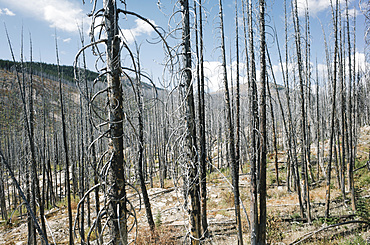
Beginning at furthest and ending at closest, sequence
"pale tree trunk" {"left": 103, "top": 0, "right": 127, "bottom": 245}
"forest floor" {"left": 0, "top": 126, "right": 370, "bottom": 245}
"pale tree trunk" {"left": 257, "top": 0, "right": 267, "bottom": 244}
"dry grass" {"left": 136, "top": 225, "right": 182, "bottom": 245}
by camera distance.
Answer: "dry grass" {"left": 136, "top": 225, "right": 182, "bottom": 245} → "forest floor" {"left": 0, "top": 126, "right": 370, "bottom": 245} → "pale tree trunk" {"left": 257, "top": 0, "right": 267, "bottom": 244} → "pale tree trunk" {"left": 103, "top": 0, "right": 127, "bottom": 245}

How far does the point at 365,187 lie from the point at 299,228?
5954 millimetres

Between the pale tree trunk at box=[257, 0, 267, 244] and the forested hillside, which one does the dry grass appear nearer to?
the forested hillside

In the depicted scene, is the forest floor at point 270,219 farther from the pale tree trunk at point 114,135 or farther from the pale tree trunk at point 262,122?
the pale tree trunk at point 114,135

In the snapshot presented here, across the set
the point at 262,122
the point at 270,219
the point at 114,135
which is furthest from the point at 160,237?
the point at 114,135

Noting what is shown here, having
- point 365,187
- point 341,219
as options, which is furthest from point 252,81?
point 365,187

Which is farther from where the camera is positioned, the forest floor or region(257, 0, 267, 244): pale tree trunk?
the forest floor

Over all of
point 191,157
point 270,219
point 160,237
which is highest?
point 191,157

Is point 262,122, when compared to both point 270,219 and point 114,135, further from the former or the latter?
point 114,135

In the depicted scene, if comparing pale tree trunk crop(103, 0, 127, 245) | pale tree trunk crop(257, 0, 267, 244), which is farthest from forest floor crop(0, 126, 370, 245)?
pale tree trunk crop(103, 0, 127, 245)

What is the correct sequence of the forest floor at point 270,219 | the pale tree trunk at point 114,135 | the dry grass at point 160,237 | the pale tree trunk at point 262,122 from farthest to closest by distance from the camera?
the dry grass at point 160,237 < the forest floor at point 270,219 < the pale tree trunk at point 262,122 < the pale tree trunk at point 114,135

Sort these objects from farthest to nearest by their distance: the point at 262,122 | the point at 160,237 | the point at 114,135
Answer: the point at 160,237 → the point at 262,122 → the point at 114,135

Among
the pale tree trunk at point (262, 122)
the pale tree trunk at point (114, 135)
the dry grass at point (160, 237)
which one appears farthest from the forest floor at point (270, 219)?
the pale tree trunk at point (114, 135)

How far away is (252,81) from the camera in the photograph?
20.8 ft

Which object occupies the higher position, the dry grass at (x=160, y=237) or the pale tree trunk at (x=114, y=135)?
the pale tree trunk at (x=114, y=135)
